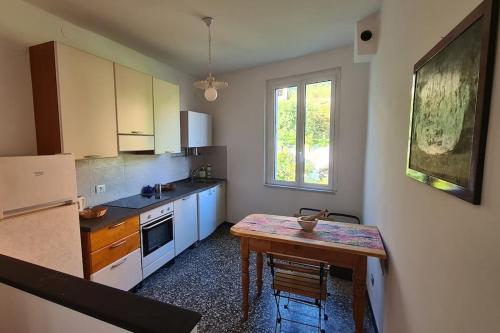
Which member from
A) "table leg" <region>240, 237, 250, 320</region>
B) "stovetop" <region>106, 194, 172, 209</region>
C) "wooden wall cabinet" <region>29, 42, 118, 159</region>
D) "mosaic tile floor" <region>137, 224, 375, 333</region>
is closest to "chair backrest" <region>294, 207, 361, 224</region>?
"mosaic tile floor" <region>137, 224, 375, 333</region>

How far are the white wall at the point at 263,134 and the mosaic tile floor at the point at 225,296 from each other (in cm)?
105

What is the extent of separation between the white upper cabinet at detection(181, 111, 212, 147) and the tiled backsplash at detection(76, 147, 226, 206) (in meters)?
0.36

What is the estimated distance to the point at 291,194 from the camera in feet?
12.2

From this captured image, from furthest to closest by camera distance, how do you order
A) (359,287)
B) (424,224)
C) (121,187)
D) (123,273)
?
1. (121,187)
2. (123,273)
3. (359,287)
4. (424,224)

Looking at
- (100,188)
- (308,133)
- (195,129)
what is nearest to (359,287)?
(308,133)

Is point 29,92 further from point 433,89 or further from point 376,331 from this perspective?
point 376,331

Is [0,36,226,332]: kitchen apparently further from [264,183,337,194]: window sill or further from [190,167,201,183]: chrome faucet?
[264,183,337,194]: window sill

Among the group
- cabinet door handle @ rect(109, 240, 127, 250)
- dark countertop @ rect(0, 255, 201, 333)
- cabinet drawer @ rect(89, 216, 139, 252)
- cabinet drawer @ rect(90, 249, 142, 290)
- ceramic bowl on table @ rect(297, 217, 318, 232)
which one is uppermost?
dark countertop @ rect(0, 255, 201, 333)

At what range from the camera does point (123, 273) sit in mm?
2299

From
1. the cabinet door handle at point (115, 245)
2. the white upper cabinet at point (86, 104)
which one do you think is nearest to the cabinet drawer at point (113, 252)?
the cabinet door handle at point (115, 245)

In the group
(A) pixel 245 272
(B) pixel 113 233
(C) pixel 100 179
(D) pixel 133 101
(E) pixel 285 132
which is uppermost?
(D) pixel 133 101

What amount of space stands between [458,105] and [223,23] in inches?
89.4

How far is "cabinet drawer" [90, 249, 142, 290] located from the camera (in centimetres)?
211

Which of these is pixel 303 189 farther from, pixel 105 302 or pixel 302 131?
pixel 105 302
